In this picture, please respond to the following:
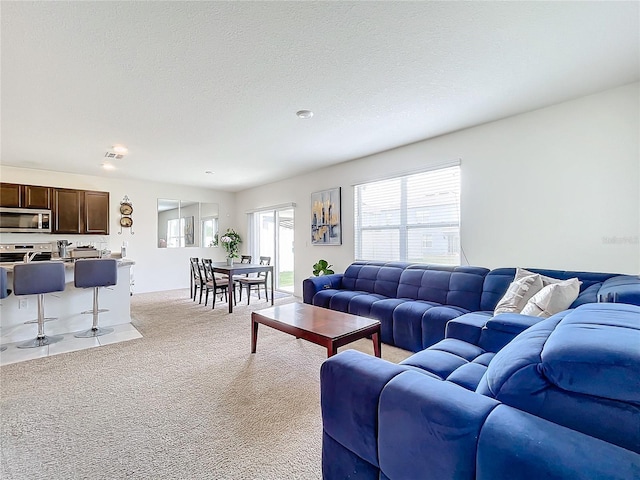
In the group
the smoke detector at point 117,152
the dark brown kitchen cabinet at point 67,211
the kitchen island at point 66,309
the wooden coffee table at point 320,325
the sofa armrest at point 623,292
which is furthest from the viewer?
the dark brown kitchen cabinet at point 67,211

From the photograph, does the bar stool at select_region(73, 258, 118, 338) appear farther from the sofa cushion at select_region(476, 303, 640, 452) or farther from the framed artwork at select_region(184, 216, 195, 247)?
the sofa cushion at select_region(476, 303, 640, 452)

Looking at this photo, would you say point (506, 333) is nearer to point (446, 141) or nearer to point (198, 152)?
point (446, 141)

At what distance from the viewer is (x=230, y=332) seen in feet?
12.8

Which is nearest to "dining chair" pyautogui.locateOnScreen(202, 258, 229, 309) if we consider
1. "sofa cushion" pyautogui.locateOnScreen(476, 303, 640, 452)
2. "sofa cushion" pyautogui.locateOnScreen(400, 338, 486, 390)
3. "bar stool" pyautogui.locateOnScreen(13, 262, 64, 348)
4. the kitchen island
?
the kitchen island

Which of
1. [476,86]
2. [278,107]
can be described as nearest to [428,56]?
[476,86]

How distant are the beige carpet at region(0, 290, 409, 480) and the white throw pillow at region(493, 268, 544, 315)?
1112 millimetres

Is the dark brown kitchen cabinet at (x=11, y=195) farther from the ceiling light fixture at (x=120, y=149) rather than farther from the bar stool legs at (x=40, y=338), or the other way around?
the bar stool legs at (x=40, y=338)

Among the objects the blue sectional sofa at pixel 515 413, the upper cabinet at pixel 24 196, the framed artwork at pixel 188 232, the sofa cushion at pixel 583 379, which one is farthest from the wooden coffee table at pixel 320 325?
the framed artwork at pixel 188 232

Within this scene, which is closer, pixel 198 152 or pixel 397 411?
pixel 397 411

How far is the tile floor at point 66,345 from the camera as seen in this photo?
3.10m

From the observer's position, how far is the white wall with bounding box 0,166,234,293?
583 centimetres

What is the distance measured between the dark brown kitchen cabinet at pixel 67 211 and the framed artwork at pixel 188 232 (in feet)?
7.24

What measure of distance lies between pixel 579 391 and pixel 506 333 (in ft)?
4.13

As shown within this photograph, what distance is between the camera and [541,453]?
73 cm
